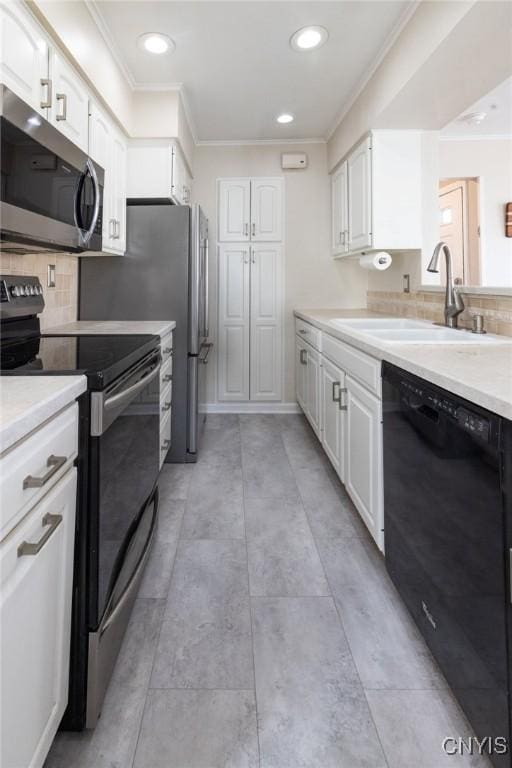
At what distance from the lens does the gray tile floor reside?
3.35 ft

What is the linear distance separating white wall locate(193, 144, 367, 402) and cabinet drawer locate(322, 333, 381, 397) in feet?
5.21

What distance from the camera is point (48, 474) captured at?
845mm

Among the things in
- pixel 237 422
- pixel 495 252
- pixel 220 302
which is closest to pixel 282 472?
pixel 237 422

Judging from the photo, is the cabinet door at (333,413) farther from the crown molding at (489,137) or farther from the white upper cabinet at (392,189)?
the crown molding at (489,137)

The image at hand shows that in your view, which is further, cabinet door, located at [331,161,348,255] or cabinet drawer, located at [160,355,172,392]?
cabinet door, located at [331,161,348,255]

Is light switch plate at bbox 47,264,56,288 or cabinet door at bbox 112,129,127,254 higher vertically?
cabinet door at bbox 112,129,127,254

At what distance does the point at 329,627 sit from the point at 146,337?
1306mm

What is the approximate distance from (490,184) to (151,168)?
257 centimetres

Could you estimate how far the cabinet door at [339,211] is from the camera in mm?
3455

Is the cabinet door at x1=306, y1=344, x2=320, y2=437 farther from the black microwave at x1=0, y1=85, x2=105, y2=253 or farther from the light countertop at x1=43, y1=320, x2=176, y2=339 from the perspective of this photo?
the black microwave at x1=0, y1=85, x2=105, y2=253

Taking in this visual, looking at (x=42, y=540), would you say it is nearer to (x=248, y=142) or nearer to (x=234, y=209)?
(x=234, y=209)

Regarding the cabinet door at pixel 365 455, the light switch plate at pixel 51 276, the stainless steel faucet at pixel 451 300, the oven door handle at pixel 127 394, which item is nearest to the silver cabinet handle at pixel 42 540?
the oven door handle at pixel 127 394

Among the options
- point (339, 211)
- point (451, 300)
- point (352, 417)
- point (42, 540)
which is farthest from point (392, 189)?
point (42, 540)

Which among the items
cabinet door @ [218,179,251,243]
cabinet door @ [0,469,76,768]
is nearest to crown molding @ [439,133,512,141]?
cabinet door @ [218,179,251,243]
